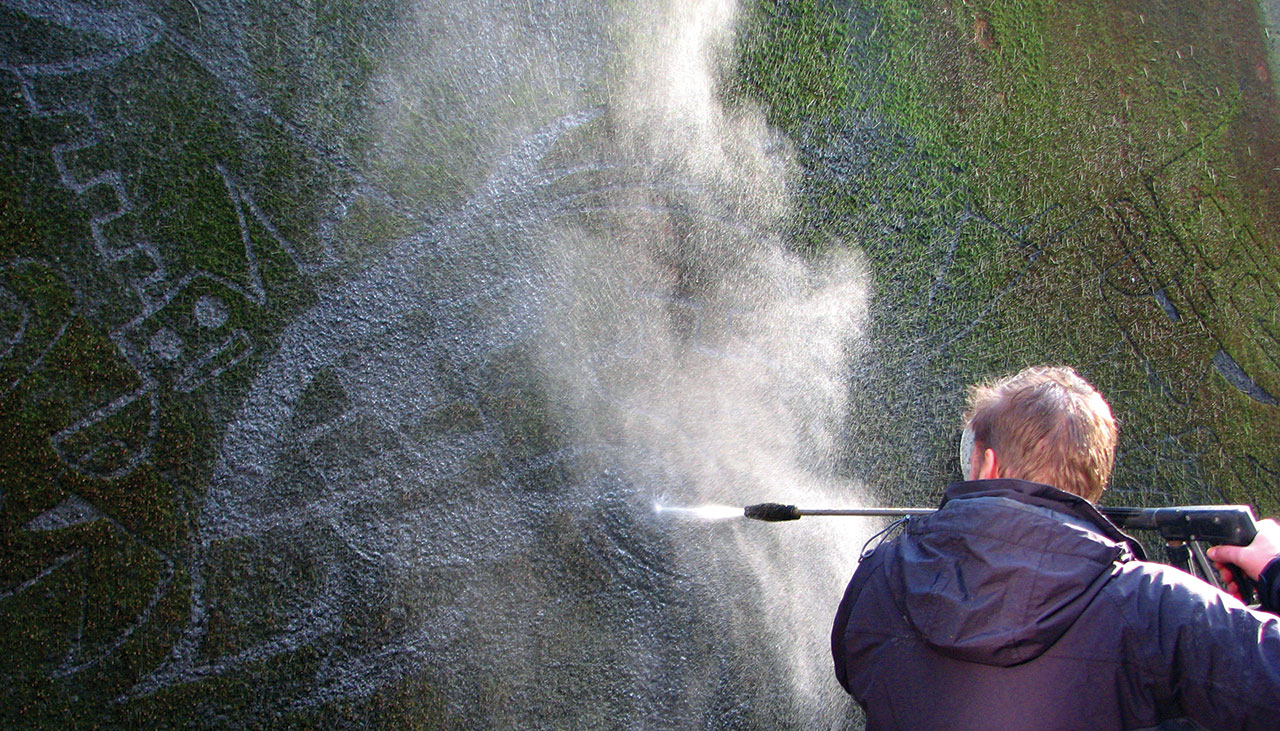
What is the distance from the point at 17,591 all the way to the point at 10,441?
0.38 metres

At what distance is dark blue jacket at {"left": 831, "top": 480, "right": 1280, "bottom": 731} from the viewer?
147 centimetres

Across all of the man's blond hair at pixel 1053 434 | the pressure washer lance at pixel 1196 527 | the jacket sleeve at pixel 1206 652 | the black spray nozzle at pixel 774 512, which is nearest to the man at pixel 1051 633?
the jacket sleeve at pixel 1206 652

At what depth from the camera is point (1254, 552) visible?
1896mm

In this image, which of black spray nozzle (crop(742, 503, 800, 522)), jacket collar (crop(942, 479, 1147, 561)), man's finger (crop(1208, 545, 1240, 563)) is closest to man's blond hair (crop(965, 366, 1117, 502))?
jacket collar (crop(942, 479, 1147, 561))

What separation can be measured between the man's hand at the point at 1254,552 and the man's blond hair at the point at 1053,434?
415mm

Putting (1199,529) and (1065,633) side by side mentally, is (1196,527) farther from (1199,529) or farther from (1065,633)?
(1065,633)

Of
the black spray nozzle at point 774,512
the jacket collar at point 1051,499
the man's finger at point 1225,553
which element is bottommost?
the man's finger at point 1225,553

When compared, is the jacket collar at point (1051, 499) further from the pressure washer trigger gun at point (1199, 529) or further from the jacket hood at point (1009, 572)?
the pressure washer trigger gun at point (1199, 529)

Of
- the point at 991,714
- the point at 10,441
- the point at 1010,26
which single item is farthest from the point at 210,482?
the point at 1010,26

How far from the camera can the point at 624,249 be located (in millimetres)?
2871

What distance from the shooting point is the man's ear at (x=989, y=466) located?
1.86m

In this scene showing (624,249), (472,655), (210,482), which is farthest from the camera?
(624,249)

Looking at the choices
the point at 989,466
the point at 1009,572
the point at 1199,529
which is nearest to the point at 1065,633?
the point at 1009,572

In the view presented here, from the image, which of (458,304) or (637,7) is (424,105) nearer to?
(458,304)
